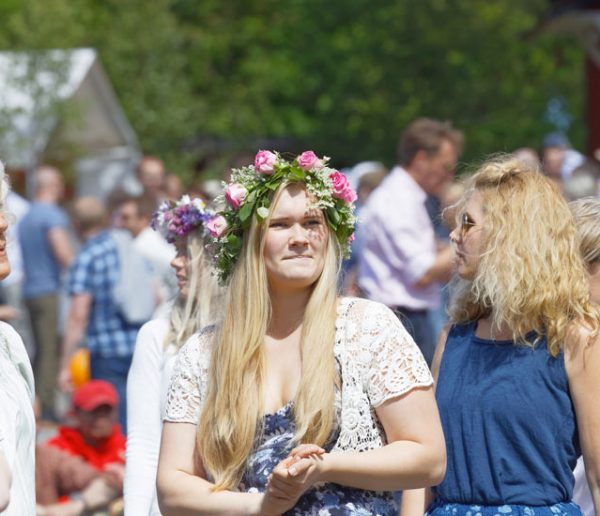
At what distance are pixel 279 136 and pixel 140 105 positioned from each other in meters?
5.88

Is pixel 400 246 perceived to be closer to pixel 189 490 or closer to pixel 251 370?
pixel 251 370

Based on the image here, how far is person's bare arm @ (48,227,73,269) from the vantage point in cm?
1253

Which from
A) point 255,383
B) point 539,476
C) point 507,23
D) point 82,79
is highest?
point 507,23

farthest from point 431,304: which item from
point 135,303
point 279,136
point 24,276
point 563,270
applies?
point 279,136

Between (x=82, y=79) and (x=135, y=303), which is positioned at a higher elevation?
(x=82, y=79)

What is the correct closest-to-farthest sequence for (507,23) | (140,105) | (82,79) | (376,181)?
(376,181) < (82,79) < (507,23) < (140,105)

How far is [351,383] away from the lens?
12.0 ft

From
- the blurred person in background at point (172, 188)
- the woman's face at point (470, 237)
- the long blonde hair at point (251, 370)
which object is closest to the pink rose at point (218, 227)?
the long blonde hair at point (251, 370)

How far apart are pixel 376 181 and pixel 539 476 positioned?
26.8 ft

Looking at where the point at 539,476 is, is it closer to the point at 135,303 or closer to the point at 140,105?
the point at 135,303

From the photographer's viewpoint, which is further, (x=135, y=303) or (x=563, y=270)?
(x=135, y=303)

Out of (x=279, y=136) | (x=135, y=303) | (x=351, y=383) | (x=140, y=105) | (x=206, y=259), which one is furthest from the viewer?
(x=279, y=136)

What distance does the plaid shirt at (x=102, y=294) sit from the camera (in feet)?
29.9

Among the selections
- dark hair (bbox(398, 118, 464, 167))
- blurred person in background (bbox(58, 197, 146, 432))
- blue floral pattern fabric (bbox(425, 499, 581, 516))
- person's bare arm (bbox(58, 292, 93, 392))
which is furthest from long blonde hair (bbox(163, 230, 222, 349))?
person's bare arm (bbox(58, 292, 93, 392))
